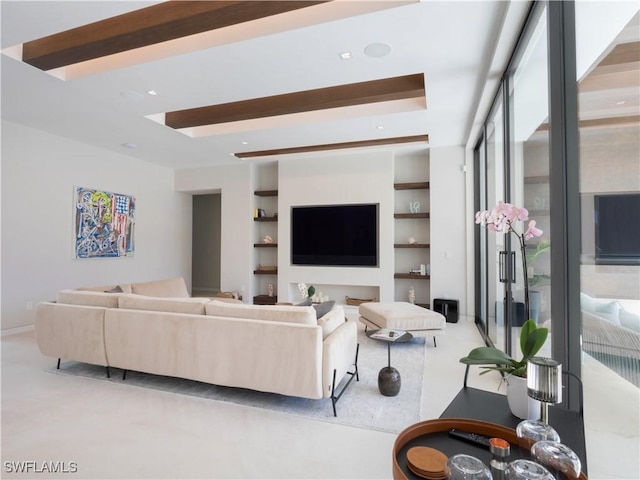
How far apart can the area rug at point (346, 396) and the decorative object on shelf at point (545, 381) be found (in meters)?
1.31

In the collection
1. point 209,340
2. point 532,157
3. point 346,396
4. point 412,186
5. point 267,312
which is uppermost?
point 412,186

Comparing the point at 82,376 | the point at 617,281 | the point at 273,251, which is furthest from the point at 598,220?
the point at 273,251

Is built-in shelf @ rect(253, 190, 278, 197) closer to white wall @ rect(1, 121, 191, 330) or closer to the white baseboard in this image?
white wall @ rect(1, 121, 191, 330)

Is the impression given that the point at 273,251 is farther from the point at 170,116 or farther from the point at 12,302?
the point at 12,302

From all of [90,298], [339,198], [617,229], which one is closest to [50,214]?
[90,298]

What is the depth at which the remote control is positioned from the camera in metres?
1.11

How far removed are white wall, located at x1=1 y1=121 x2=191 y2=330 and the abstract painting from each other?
4.4 inches

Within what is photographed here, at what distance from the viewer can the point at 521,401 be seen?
52.8 inches

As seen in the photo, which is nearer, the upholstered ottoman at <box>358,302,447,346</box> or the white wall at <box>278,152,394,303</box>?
the upholstered ottoman at <box>358,302,447,346</box>

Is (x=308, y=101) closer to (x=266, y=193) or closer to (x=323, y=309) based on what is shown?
(x=323, y=309)

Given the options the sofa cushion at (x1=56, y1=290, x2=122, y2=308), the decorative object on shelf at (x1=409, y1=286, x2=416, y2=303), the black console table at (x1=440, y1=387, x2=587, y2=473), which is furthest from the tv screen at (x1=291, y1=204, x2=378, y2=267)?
the black console table at (x1=440, y1=387, x2=587, y2=473)

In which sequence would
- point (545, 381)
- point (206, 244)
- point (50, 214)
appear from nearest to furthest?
1. point (545, 381)
2. point (50, 214)
3. point (206, 244)

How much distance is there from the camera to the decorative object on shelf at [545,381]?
109 centimetres

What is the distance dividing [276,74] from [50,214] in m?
4.09
